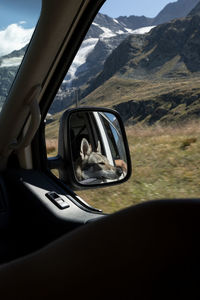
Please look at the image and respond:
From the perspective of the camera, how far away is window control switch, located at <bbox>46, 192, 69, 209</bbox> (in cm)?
222

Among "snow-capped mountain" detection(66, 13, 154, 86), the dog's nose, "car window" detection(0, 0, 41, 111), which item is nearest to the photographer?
"car window" detection(0, 0, 41, 111)

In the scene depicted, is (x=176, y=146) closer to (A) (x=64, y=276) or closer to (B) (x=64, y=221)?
(B) (x=64, y=221)

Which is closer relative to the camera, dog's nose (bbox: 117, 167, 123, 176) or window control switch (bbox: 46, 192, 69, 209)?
window control switch (bbox: 46, 192, 69, 209)

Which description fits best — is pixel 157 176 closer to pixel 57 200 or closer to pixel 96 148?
pixel 96 148

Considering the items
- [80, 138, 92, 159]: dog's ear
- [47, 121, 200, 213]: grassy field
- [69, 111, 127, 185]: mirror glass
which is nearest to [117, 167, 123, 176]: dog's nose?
[69, 111, 127, 185]: mirror glass

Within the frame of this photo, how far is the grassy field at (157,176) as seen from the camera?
3.45 metres

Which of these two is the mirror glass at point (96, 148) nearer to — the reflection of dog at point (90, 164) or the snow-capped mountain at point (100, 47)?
the reflection of dog at point (90, 164)

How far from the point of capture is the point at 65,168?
7.96 feet

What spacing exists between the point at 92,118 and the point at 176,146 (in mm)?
4961

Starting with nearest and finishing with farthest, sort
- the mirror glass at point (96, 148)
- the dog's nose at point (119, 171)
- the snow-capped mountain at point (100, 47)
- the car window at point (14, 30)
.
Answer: the car window at point (14, 30) → the mirror glass at point (96, 148) → the dog's nose at point (119, 171) → the snow-capped mountain at point (100, 47)

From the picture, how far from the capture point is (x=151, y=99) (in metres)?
62.6

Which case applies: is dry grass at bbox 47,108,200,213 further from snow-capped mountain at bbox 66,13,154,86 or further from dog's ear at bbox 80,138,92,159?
snow-capped mountain at bbox 66,13,154,86

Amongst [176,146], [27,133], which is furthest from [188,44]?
[27,133]

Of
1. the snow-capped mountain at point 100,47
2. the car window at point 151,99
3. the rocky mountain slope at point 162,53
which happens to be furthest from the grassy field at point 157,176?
the snow-capped mountain at point 100,47
